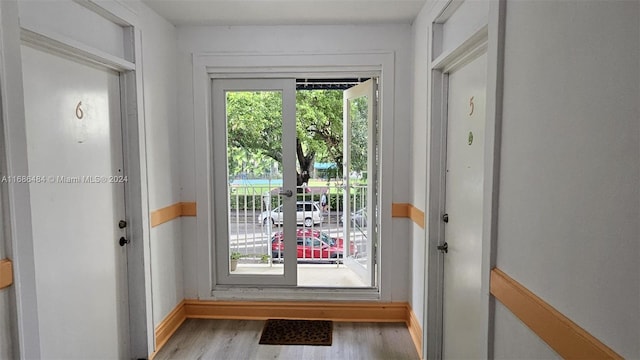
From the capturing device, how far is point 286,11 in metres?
2.52

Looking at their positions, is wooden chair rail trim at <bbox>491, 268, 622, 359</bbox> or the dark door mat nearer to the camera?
wooden chair rail trim at <bbox>491, 268, 622, 359</bbox>

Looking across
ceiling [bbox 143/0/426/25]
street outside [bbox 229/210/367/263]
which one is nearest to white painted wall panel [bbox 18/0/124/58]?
ceiling [bbox 143/0/426/25]

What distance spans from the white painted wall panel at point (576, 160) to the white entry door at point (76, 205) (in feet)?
6.38

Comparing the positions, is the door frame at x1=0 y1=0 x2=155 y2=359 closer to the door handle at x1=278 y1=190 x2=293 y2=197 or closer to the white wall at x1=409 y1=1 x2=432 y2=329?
the door handle at x1=278 y1=190 x2=293 y2=197

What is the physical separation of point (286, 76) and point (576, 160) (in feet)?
7.70

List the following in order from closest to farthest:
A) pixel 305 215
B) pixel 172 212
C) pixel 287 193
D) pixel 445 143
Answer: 1. pixel 445 143
2. pixel 172 212
3. pixel 287 193
4. pixel 305 215

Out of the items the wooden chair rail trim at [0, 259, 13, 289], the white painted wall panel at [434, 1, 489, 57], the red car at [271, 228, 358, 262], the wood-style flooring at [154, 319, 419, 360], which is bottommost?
the wood-style flooring at [154, 319, 419, 360]

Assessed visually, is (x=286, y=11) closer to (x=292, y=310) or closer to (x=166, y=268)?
(x=166, y=268)

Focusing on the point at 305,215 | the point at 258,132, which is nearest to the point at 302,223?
the point at 305,215

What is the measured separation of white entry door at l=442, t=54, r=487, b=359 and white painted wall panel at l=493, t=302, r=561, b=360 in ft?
0.99

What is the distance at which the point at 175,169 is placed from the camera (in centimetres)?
282

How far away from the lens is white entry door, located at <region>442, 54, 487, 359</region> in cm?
169

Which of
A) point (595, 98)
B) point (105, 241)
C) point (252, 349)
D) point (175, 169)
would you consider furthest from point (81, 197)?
point (595, 98)

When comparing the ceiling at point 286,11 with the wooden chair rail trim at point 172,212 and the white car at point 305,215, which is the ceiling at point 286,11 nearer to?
the wooden chair rail trim at point 172,212
